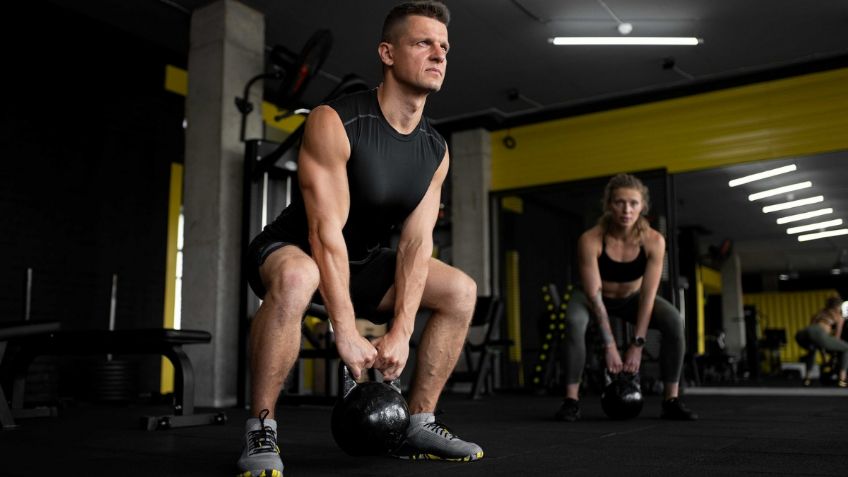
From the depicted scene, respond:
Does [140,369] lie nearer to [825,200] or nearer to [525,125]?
[525,125]

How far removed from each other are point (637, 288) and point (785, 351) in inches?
632

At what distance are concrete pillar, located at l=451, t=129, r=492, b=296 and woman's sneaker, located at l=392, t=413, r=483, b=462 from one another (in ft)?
17.3

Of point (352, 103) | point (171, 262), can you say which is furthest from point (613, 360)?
point (171, 262)

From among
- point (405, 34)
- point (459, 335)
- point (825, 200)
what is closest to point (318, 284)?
point (459, 335)

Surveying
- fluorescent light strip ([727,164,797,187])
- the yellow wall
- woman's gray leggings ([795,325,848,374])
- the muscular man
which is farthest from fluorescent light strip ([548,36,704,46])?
the yellow wall

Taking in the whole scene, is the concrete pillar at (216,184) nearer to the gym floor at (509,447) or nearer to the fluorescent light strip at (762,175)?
the gym floor at (509,447)

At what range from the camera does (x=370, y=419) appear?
159cm

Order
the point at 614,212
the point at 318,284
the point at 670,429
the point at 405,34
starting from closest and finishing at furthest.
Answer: the point at 318,284 → the point at 405,34 → the point at 670,429 → the point at 614,212

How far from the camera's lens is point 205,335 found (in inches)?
126

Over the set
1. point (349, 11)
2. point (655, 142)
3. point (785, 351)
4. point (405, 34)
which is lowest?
point (785, 351)

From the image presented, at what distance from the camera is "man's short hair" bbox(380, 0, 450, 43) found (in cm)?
183

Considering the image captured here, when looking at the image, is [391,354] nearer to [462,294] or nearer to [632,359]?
[462,294]

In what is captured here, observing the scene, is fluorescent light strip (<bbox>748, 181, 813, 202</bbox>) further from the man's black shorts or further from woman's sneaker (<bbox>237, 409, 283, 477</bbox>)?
woman's sneaker (<bbox>237, 409, 283, 477</bbox>)

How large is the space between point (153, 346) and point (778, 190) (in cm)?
821
